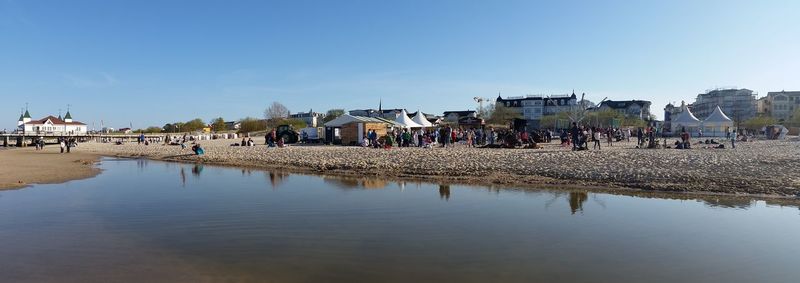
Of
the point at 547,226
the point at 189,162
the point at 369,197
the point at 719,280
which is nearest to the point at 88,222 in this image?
the point at 369,197

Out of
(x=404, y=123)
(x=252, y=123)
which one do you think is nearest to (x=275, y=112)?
(x=252, y=123)

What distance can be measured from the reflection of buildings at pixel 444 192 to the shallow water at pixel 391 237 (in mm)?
140

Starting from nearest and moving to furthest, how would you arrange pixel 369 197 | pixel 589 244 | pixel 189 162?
1. pixel 589 244
2. pixel 369 197
3. pixel 189 162

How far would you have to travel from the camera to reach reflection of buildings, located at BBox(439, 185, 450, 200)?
1318 centimetres

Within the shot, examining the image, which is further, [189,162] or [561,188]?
[189,162]

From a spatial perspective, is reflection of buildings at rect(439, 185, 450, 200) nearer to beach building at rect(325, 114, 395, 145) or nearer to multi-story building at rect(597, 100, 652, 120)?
beach building at rect(325, 114, 395, 145)

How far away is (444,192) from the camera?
14.2 meters

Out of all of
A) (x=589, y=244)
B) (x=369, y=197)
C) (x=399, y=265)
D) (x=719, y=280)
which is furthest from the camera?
(x=369, y=197)

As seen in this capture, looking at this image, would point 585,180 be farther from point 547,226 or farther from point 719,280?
point 719,280

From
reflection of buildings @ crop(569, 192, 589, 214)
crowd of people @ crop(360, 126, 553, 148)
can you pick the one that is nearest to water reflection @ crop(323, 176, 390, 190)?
reflection of buildings @ crop(569, 192, 589, 214)

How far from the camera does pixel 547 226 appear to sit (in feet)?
30.9

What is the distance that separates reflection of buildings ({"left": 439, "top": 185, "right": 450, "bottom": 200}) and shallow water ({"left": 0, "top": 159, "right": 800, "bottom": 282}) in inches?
5.5

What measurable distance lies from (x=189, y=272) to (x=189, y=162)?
23.5 metres

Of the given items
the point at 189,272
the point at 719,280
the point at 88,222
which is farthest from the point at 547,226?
the point at 88,222
